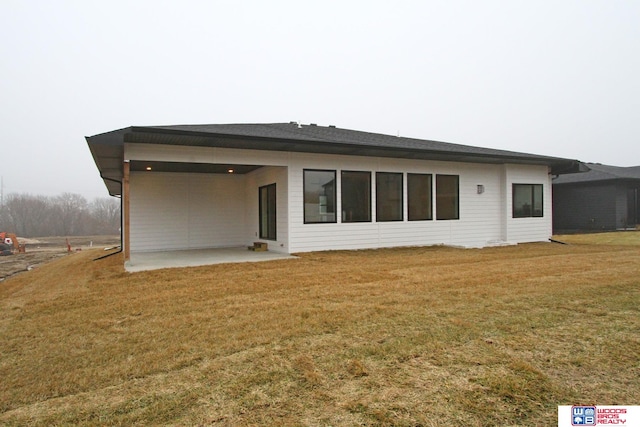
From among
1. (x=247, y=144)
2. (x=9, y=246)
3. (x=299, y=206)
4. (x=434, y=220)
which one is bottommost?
Result: (x=9, y=246)

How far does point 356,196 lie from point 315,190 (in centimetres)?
114

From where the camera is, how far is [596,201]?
18609 mm

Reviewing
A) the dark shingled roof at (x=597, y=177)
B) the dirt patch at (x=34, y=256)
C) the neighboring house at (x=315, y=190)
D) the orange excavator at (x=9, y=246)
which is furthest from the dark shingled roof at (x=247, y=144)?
the orange excavator at (x=9, y=246)

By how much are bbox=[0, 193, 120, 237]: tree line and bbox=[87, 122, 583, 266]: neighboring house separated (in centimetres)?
3177

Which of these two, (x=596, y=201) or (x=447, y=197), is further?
(x=596, y=201)

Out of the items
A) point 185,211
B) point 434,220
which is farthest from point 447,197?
point 185,211

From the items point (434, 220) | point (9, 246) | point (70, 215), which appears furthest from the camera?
point (70, 215)

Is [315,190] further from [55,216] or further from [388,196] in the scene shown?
[55,216]

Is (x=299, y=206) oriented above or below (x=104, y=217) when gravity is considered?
above

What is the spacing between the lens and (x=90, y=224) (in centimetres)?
3872

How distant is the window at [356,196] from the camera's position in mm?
9711

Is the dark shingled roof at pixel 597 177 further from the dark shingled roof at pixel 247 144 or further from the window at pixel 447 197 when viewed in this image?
the window at pixel 447 197

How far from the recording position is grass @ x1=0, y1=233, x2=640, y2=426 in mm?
2082

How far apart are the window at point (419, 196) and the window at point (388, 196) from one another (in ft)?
1.13
